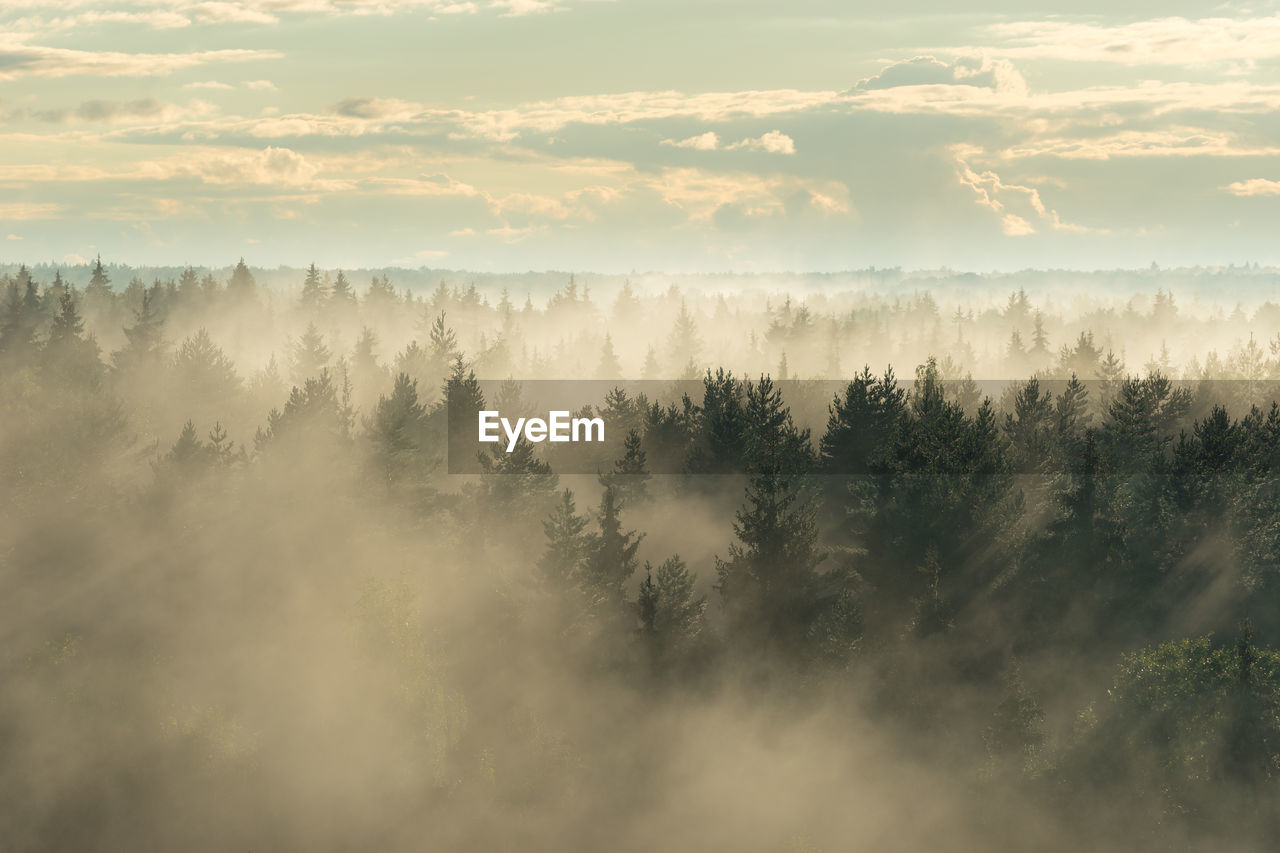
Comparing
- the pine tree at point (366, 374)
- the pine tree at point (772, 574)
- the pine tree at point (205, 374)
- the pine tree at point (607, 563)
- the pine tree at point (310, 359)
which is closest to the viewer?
the pine tree at point (772, 574)

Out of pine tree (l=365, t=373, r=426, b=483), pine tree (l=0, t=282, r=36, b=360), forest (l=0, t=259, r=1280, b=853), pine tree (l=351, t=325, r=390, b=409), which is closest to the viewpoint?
forest (l=0, t=259, r=1280, b=853)

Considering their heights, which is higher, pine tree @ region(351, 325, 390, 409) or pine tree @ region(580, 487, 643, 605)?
pine tree @ region(351, 325, 390, 409)

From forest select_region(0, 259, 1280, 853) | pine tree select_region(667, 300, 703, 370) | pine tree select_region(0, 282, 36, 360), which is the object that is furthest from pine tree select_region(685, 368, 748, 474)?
pine tree select_region(667, 300, 703, 370)

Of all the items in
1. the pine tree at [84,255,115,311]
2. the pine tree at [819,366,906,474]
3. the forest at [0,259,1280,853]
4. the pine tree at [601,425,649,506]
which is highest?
the pine tree at [84,255,115,311]

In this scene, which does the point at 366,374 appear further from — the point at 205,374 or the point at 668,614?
the point at 668,614

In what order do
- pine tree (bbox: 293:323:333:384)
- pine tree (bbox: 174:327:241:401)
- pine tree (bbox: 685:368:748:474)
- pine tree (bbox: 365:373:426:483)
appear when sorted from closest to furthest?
pine tree (bbox: 685:368:748:474) < pine tree (bbox: 365:373:426:483) < pine tree (bbox: 174:327:241:401) < pine tree (bbox: 293:323:333:384)

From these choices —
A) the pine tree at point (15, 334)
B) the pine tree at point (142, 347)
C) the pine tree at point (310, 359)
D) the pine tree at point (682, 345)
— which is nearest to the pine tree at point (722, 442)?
the pine tree at point (310, 359)

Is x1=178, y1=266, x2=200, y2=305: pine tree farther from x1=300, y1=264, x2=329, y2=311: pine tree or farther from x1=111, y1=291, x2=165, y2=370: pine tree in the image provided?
x1=111, y1=291, x2=165, y2=370: pine tree

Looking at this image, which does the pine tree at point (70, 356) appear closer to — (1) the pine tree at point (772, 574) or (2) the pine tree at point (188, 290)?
(2) the pine tree at point (188, 290)

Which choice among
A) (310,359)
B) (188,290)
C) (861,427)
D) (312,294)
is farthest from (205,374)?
(188,290)

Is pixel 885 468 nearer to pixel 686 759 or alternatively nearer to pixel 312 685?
pixel 686 759

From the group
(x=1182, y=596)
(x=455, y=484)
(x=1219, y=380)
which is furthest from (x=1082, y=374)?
(x=455, y=484)
